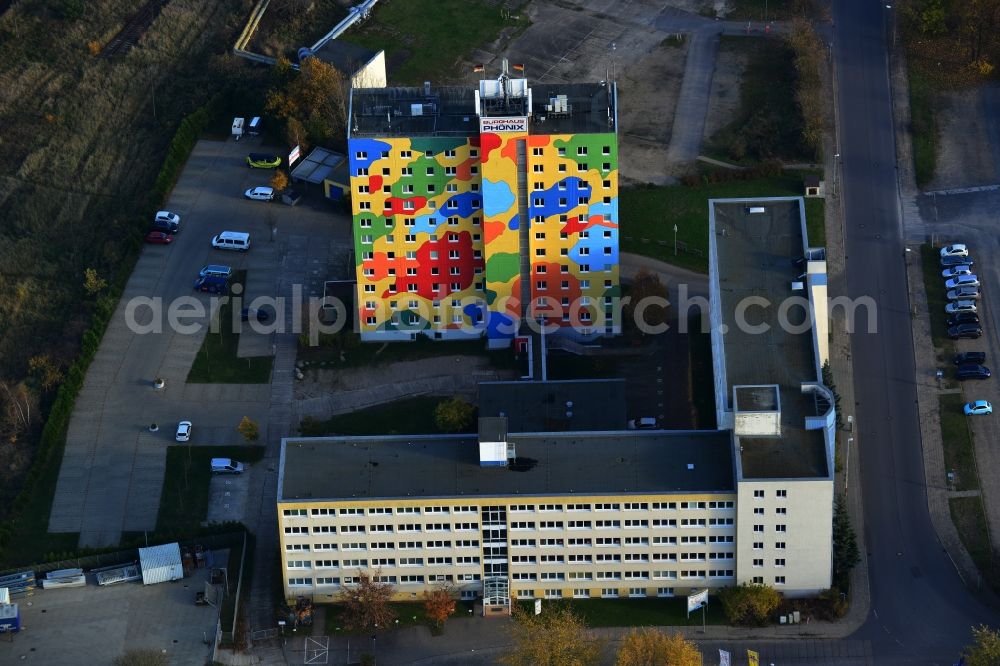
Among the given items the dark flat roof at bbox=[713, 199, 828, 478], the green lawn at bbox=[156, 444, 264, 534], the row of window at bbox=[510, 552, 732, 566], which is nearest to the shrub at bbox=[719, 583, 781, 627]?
the row of window at bbox=[510, 552, 732, 566]

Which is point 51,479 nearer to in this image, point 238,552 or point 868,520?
point 238,552

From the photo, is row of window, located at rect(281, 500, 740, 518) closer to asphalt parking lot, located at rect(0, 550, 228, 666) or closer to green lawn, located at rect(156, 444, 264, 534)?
asphalt parking lot, located at rect(0, 550, 228, 666)

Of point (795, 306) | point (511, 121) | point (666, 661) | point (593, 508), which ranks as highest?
point (511, 121)

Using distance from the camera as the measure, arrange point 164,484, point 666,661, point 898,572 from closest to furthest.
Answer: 1. point 666,661
2. point 898,572
3. point 164,484

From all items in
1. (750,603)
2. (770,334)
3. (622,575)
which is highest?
(770,334)

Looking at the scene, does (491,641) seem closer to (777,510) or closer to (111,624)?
(777,510)

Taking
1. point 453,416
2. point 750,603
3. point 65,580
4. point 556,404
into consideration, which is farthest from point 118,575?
point 750,603

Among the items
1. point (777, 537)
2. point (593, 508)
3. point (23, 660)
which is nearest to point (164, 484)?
point (23, 660)
